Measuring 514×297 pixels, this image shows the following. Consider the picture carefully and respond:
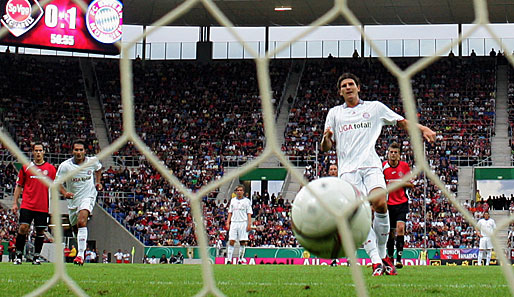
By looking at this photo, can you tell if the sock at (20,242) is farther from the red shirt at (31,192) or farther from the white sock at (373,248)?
the white sock at (373,248)

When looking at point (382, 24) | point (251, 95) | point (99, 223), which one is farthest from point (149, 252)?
point (382, 24)

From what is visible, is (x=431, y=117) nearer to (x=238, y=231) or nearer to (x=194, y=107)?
(x=194, y=107)

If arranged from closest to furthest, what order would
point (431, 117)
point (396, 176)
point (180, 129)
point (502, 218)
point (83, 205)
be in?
point (396, 176), point (83, 205), point (502, 218), point (431, 117), point (180, 129)

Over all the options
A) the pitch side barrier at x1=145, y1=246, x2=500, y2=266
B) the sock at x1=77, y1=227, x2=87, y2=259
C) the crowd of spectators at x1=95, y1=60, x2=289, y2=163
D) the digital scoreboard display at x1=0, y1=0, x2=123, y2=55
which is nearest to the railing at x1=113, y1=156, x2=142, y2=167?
the crowd of spectators at x1=95, y1=60, x2=289, y2=163

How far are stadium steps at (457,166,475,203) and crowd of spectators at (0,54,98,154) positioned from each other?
12497 millimetres

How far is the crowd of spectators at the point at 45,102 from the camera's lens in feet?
82.5

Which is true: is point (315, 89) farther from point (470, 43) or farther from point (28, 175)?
point (28, 175)

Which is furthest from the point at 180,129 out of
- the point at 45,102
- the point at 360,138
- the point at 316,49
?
the point at 360,138

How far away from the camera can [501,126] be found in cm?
2439

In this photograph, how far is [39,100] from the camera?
27172 mm

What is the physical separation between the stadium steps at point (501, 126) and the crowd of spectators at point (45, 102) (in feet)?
45.1

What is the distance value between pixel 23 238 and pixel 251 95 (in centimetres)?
1998

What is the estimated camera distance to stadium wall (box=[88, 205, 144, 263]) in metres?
21.0

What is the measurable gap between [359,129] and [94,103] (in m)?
23.5
